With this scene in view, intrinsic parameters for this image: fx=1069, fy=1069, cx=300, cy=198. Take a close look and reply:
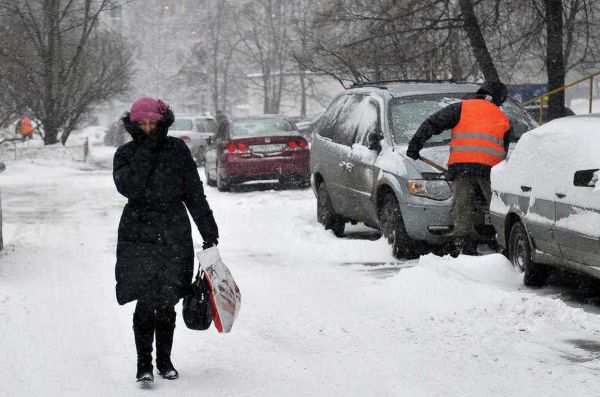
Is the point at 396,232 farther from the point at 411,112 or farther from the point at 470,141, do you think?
the point at 411,112

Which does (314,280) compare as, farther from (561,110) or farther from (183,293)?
(561,110)

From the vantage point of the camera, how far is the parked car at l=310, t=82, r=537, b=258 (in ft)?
34.4

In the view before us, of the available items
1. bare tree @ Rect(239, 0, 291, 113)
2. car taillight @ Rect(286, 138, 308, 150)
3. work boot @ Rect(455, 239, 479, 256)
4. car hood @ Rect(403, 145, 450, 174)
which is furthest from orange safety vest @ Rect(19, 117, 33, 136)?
work boot @ Rect(455, 239, 479, 256)

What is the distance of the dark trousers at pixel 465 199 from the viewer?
10.0 m

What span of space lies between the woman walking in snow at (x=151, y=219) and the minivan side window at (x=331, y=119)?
7374mm

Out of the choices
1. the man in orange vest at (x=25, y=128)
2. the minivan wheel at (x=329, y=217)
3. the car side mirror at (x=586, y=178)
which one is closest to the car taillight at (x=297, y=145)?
the minivan wheel at (x=329, y=217)

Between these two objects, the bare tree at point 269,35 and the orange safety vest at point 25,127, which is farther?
the bare tree at point 269,35

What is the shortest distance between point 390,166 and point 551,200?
279 cm

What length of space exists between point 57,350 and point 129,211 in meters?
1.51

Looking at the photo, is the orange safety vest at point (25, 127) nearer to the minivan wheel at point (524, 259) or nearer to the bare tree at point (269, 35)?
the bare tree at point (269, 35)

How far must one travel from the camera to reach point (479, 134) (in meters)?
9.86

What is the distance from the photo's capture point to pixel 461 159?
993 cm

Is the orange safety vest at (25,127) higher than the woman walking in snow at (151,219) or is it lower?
lower

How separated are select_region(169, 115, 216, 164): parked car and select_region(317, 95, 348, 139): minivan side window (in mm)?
17824
